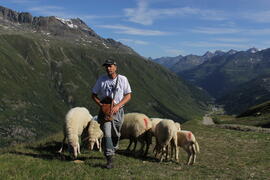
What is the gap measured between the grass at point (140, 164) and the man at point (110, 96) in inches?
40.2

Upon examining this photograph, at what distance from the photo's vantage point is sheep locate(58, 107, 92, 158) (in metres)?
15.4

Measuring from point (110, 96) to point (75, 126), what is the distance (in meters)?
5.08

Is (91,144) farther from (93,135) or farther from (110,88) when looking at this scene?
(110,88)

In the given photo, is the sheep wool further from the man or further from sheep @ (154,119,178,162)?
the man

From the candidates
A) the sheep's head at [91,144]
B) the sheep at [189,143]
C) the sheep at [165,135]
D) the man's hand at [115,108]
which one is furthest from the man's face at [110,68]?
the sheep at [189,143]

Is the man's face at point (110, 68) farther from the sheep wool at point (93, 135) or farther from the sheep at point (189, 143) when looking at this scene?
the sheep at point (189, 143)

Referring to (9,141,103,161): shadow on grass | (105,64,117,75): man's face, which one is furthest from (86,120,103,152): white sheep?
(105,64,117,75): man's face

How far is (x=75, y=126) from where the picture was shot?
56.0 feet

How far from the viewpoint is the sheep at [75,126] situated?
15.4 meters

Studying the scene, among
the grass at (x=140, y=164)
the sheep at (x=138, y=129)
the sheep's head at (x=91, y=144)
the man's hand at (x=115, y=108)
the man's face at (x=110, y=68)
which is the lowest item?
the grass at (x=140, y=164)

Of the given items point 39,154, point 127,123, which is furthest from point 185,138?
point 39,154

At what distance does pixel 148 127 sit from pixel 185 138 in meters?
2.37

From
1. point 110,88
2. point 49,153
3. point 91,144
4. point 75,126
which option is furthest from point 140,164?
point 49,153

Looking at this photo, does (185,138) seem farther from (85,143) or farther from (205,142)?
(205,142)
